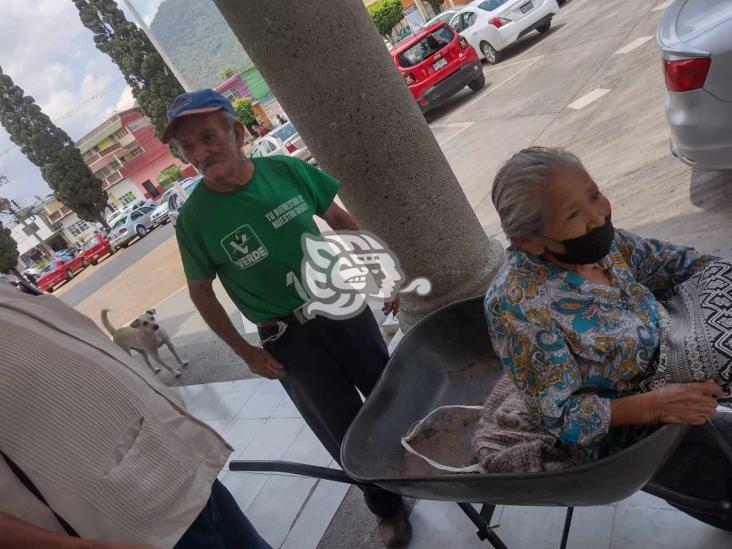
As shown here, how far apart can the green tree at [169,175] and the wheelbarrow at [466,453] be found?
44.8 meters

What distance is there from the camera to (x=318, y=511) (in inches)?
123

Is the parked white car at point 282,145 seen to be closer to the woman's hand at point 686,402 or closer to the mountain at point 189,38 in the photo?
the mountain at point 189,38

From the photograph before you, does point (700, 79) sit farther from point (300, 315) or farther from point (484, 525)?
point (484, 525)

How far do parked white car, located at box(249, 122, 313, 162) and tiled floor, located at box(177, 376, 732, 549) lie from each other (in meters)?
9.50

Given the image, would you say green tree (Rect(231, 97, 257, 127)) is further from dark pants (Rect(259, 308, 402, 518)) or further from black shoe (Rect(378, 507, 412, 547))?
black shoe (Rect(378, 507, 412, 547))

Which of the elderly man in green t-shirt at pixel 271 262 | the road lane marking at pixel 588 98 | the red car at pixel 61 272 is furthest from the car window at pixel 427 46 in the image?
the red car at pixel 61 272

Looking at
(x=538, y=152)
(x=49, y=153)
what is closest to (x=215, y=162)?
(x=538, y=152)

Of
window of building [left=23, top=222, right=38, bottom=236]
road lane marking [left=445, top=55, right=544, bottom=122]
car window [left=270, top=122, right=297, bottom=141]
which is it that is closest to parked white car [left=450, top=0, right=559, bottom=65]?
road lane marking [left=445, top=55, right=544, bottom=122]

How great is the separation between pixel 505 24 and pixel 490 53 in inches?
32.2

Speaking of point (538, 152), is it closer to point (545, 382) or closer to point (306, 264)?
point (545, 382)

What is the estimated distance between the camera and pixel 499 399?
1875mm

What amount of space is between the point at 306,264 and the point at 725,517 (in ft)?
5.51

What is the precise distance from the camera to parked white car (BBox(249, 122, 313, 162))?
14.0 m

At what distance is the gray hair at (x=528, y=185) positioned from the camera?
1.52 meters
